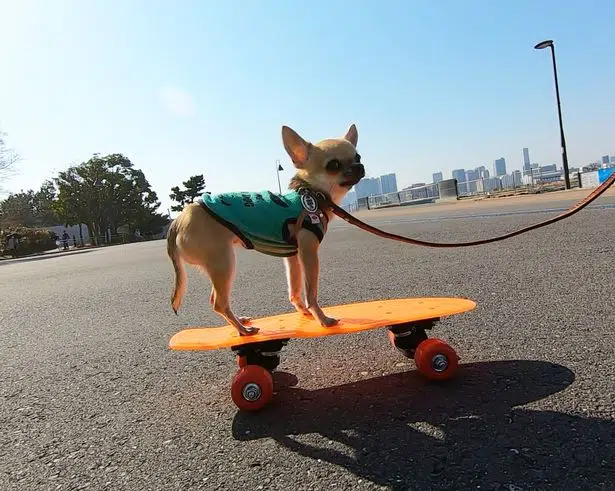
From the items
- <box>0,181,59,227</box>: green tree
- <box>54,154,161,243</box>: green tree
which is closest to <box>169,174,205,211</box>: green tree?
<box>54,154,161,243</box>: green tree

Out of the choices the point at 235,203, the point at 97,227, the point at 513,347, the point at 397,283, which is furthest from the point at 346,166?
the point at 97,227

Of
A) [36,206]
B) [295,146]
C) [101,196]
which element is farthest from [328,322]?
[36,206]

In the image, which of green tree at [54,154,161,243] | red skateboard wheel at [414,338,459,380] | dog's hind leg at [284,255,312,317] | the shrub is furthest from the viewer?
green tree at [54,154,161,243]

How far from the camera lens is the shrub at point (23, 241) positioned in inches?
1479

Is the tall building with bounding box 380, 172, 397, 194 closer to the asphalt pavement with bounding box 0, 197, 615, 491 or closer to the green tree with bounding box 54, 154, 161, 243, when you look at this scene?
the green tree with bounding box 54, 154, 161, 243

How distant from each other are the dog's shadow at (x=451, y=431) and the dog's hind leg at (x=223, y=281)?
16.8 inches

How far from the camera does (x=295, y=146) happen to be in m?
2.84

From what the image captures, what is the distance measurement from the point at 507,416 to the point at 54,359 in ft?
10.5

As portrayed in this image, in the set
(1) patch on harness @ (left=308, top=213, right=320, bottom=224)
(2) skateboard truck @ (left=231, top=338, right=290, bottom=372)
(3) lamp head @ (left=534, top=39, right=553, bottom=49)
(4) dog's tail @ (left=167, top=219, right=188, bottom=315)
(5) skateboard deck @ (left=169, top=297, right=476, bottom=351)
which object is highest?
(3) lamp head @ (left=534, top=39, right=553, bottom=49)

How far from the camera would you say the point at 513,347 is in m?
2.94

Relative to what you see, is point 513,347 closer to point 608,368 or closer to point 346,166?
point 608,368

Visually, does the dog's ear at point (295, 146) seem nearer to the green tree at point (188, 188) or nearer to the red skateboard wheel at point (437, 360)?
the red skateboard wheel at point (437, 360)

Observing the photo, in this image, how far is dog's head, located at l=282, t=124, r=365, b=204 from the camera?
2.79 meters

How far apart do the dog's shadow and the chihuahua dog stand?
0.48 meters
